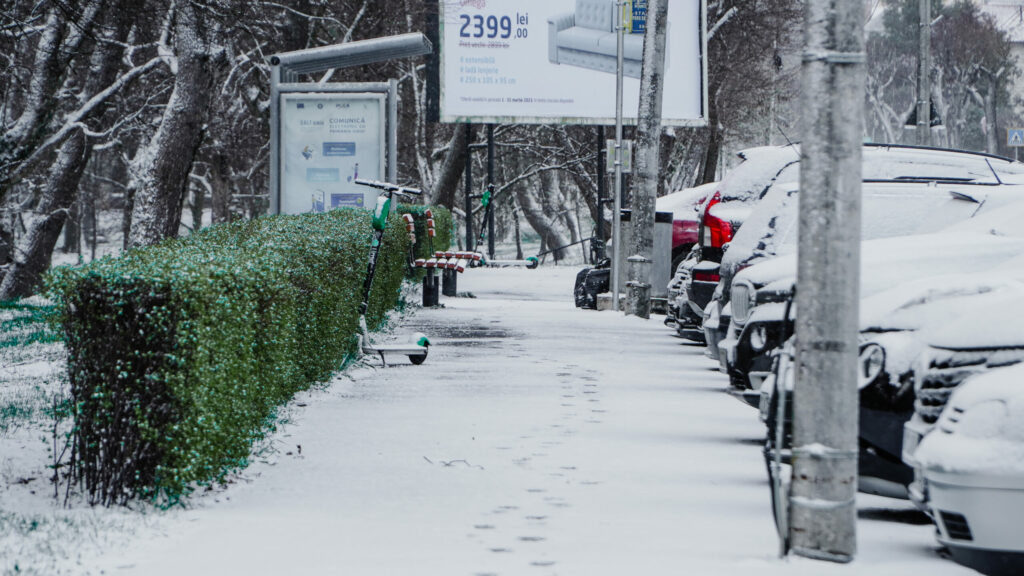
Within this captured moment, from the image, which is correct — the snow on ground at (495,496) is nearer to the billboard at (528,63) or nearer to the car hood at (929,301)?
the car hood at (929,301)

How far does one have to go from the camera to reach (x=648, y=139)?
806 inches

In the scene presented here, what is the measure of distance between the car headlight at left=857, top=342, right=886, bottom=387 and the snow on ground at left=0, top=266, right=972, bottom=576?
0.66 m

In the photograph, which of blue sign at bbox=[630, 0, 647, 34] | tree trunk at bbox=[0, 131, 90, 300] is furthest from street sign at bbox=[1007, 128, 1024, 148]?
tree trunk at bbox=[0, 131, 90, 300]

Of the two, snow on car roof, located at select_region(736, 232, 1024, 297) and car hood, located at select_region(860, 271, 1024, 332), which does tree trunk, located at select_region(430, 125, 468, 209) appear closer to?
snow on car roof, located at select_region(736, 232, 1024, 297)

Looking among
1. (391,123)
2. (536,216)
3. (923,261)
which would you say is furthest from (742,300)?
(536,216)

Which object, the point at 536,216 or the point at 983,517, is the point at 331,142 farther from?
the point at 536,216

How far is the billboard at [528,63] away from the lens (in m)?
30.9

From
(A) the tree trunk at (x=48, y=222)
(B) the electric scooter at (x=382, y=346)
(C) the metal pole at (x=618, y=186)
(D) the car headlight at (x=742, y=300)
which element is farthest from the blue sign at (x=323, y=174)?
(D) the car headlight at (x=742, y=300)

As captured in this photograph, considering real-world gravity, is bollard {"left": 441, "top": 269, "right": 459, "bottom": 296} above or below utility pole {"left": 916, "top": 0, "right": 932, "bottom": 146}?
below

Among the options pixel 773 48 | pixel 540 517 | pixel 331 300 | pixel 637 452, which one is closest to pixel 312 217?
pixel 331 300

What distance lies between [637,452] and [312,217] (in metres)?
6.03

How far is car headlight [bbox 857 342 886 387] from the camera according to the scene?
20.4ft

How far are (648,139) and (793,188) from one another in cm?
972

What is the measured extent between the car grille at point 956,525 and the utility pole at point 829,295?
488 mm
